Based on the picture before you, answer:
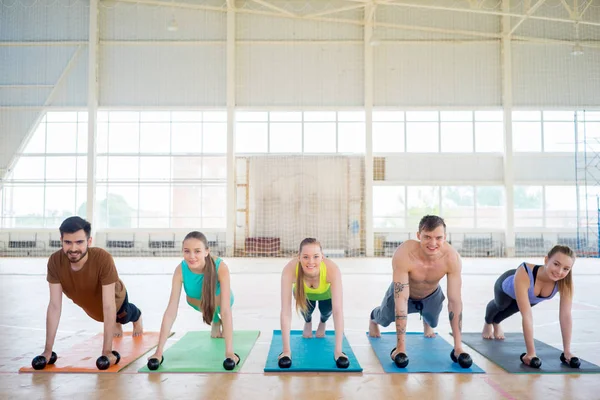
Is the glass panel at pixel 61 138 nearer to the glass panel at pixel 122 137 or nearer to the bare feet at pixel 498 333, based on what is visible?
the glass panel at pixel 122 137

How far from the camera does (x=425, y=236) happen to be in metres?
3.45

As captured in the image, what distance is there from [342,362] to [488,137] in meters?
15.3

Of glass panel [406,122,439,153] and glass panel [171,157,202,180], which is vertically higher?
glass panel [406,122,439,153]

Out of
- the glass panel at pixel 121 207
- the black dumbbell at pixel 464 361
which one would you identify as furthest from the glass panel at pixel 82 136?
the black dumbbell at pixel 464 361

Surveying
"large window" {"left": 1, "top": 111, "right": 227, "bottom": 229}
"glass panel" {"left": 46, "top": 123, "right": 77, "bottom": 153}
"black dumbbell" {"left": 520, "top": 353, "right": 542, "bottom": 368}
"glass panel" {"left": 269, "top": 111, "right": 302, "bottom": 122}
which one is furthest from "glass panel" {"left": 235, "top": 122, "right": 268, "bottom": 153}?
"black dumbbell" {"left": 520, "top": 353, "right": 542, "bottom": 368}

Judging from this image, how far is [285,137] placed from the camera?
56.2ft

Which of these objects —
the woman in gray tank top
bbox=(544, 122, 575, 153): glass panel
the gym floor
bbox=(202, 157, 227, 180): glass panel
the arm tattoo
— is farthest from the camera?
bbox=(202, 157, 227, 180): glass panel

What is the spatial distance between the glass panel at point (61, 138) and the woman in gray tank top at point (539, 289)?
16.6 metres

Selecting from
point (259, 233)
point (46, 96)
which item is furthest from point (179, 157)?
point (46, 96)

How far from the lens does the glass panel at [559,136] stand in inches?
665

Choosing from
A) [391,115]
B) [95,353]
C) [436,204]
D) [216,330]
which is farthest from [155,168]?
[95,353]

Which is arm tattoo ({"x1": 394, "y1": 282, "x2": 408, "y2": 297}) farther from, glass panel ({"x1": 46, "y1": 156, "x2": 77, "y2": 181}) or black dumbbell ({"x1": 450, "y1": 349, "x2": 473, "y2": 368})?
glass panel ({"x1": 46, "y1": 156, "x2": 77, "y2": 181})

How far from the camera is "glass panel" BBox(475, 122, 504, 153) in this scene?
55.5ft

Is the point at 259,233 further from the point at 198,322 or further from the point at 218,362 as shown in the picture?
the point at 218,362
